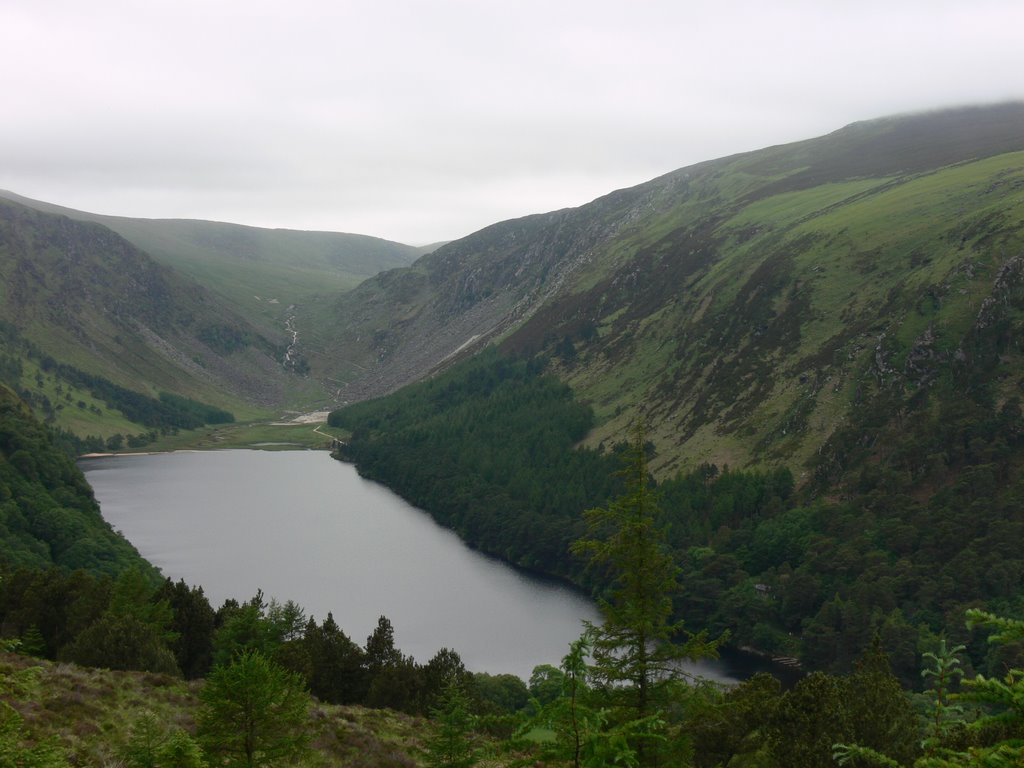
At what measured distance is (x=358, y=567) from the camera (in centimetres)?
11881

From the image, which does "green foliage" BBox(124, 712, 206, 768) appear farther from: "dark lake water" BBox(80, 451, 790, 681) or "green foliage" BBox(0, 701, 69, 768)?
"dark lake water" BBox(80, 451, 790, 681)

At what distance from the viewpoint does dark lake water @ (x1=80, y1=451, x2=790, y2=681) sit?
9194 centimetres

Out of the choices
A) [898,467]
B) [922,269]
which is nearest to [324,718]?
[898,467]

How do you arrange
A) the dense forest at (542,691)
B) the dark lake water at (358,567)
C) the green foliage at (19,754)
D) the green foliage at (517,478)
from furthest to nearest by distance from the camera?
1. the green foliage at (517,478)
2. the dark lake water at (358,567)
3. the dense forest at (542,691)
4. the green foliage at (19,754)

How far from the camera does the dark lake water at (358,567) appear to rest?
9194cm

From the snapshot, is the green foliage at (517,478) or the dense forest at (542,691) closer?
the dense forest at (542,691)

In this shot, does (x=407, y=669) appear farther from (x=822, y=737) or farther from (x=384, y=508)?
(x=384, y=508)

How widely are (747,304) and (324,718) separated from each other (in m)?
140

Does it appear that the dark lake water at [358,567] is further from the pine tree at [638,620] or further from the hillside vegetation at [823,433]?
the pine tree at [638,620]

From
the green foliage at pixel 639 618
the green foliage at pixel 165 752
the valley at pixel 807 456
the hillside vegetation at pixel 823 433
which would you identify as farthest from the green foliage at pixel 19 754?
the hillside vegetation at pixel 823 433

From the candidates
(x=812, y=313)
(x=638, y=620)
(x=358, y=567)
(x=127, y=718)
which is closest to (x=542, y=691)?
(x=638, y=620)

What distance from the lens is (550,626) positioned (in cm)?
9650

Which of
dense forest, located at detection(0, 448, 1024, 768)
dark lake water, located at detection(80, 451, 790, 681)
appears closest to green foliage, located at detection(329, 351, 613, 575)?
dark lake water, located at detection(80, 451, 790, 681)

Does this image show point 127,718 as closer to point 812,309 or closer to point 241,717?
point 241,717
